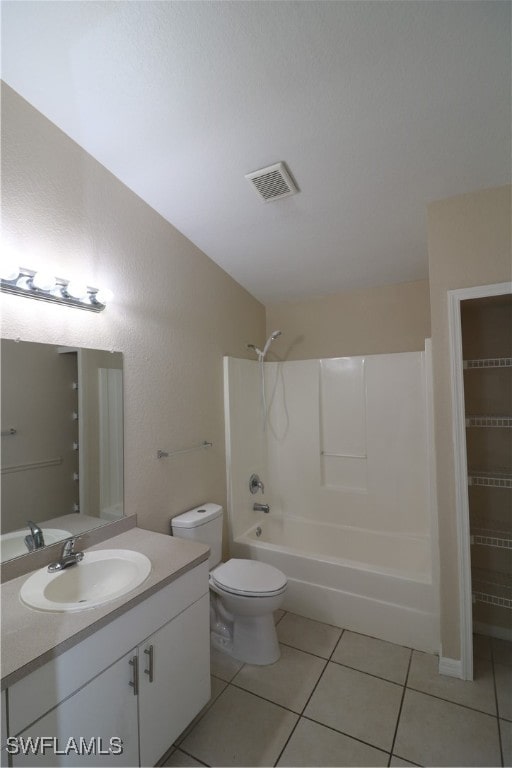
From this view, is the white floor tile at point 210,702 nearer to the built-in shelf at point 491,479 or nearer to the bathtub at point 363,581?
the bathtub at point 363,581

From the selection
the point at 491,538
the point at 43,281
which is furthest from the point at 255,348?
the point at 491,538

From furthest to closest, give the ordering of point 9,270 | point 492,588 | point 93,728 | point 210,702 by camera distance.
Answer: point 492,588
point 210,702
point 9,270
point 93,728

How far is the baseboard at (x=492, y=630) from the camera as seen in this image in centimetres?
210

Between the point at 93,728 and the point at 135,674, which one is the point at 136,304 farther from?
the point at 93,728

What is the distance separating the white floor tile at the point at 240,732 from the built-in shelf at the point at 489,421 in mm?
1727

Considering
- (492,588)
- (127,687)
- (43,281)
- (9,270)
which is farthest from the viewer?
(492,588)

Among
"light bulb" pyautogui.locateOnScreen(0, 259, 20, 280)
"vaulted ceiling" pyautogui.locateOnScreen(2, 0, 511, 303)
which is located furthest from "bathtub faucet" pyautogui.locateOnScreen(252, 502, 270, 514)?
"light bulb" pyautogui.locateOnScreen(0, 259, 20, 280)

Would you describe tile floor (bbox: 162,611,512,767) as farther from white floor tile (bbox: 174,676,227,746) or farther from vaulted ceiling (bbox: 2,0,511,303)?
vaulted ceiling (bbox: 2,0,511,303)

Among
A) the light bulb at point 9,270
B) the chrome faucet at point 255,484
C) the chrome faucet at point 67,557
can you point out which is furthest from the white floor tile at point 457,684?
the light bulb at point 9,270

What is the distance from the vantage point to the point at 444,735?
4.96 ft

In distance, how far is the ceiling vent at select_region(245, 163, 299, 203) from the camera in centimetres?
177

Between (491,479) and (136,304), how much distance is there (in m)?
2.20

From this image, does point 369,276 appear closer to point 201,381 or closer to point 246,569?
point 201,381

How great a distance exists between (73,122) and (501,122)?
1824 mm
